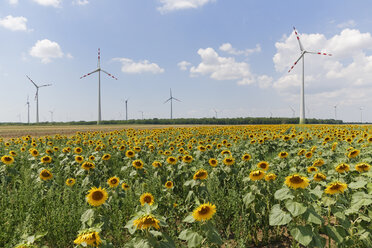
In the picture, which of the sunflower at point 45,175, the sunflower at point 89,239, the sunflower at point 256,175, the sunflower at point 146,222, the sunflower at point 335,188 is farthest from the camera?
the sunflower at point 45,175

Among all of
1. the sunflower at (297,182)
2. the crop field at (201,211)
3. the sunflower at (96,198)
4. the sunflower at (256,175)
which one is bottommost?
the crop field at (201,211)

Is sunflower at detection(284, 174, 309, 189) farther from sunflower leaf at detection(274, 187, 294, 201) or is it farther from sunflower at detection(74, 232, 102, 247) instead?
sunflower at detection(74, 232, 102, 247)

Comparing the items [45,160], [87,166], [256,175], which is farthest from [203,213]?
[45,160]

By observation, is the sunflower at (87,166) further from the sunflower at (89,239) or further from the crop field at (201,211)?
the sunflower at (89,239)

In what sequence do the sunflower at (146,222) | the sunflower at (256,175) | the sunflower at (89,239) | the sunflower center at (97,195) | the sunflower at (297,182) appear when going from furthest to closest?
1. the sunflower at (256,175)
2. the sunflower center at (97,195)
3. the sunflower at (297,182)
4. the sunflower at (146,222)
5. the sunflower at (89,239)

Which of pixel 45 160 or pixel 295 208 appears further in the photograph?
pixel 45 160

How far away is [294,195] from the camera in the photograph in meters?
2.72

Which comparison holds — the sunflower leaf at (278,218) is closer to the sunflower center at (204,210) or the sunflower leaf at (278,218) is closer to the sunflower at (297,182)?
the sunflower at (297,182)

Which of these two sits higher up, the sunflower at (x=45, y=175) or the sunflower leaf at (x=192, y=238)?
the sunflower at (x=45, y=175)

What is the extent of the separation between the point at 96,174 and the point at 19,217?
1757 mm

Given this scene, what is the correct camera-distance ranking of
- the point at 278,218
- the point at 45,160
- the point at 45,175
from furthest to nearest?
1. the point at 45,160
2. the point at 45,175
3. the point at 278,218

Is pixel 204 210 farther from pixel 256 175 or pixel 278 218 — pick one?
pixel 256 175

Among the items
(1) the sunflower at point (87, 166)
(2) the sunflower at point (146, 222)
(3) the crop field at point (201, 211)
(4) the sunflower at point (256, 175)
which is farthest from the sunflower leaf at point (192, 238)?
(1) the sunflower at point (87, 166)

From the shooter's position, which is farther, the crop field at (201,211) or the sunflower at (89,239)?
the crop field at (201,211)
